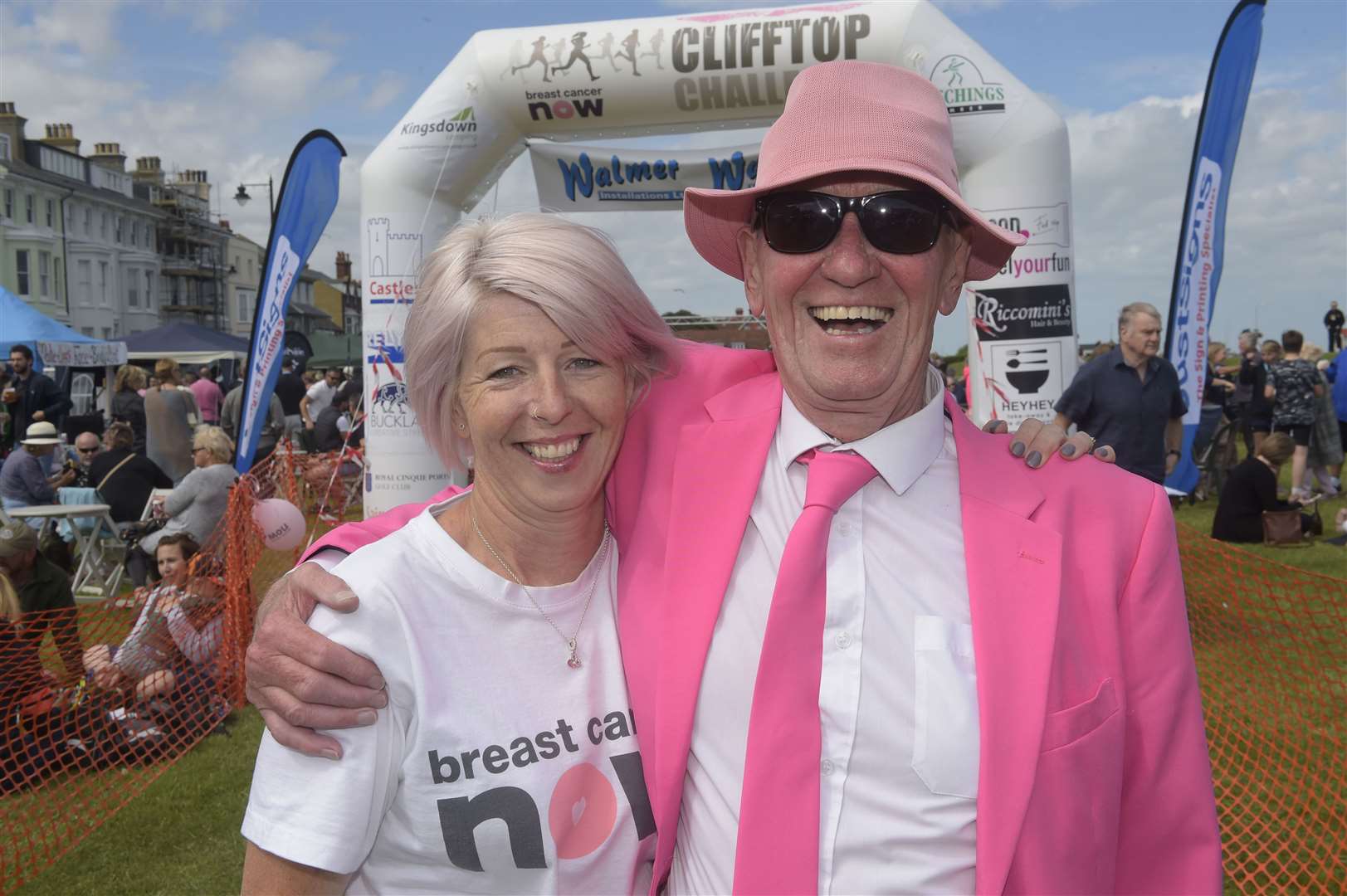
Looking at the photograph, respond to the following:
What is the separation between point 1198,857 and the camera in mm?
1543

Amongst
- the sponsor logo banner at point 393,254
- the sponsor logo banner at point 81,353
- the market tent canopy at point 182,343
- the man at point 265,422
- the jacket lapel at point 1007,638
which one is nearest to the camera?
the jacket lapel at point 1007,638

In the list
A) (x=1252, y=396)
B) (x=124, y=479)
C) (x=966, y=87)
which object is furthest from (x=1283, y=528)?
(x=124, y=479)

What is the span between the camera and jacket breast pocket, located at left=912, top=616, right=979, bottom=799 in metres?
1.46

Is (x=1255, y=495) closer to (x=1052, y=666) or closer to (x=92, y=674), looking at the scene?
(x=1052, y=666)

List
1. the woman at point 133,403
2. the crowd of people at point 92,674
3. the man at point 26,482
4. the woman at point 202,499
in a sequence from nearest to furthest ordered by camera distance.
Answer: the crowd of people at point 92,674 < the woman at point 202,499 < the man at point 26,482 < the woman at point 133,403

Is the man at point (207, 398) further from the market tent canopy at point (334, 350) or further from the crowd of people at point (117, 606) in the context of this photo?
the market tent canopy at point (334, 350)

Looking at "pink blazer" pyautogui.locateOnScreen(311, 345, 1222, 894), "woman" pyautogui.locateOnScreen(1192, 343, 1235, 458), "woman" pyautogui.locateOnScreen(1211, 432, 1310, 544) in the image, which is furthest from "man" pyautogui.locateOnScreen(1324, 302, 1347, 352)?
"pink blazer" pyautogui.locateOnScreen(311, 345, 1222, 894)

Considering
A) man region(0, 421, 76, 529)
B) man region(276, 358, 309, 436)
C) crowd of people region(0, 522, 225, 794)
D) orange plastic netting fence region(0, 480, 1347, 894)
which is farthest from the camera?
man region(276, 358, 309, 436)

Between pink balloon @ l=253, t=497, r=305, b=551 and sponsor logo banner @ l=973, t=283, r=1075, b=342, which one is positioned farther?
pink balloon @ l=253, t=497, r=305, b=551

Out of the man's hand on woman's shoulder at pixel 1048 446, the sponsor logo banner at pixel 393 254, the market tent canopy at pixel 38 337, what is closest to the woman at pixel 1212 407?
the sponsor logo banner at pixel 393 254

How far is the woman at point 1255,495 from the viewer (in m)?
9.17

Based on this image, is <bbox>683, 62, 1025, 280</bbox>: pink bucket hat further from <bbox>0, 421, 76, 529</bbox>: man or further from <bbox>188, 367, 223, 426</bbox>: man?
<bbox>188, 367, 223, 426</bbox>: man

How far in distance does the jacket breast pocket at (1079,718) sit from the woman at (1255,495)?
29.1ft

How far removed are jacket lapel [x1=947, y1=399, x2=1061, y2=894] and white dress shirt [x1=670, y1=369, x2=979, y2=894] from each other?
0.14 ft
